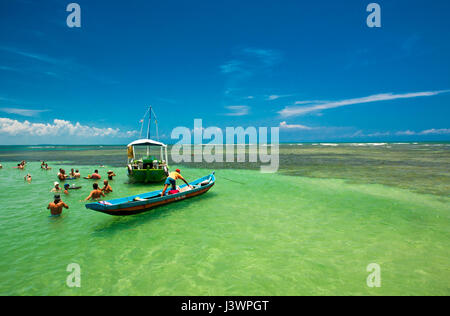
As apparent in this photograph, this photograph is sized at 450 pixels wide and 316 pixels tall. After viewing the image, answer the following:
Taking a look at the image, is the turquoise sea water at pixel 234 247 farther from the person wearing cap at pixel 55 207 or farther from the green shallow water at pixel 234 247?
the person wearing cap at pixel 55 207

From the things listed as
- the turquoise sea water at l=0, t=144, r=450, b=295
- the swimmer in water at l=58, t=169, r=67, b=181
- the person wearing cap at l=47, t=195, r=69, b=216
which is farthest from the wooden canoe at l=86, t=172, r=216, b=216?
the swimmer in water at l=58, t=169, r=67, b=181

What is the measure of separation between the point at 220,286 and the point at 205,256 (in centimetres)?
178

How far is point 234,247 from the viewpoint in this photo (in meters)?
8.81

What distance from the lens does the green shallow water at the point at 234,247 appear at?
6477 mm

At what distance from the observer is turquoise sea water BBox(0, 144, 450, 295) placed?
648cm

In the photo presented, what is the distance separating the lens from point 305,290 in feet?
20.5

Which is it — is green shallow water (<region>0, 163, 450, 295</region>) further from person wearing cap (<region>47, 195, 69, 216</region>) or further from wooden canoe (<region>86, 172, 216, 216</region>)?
wooden canoe (<region>86, 172, 216, 216</region>)

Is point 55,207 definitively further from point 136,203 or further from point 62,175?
point 62,175

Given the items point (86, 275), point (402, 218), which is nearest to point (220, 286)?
point (86, 275)

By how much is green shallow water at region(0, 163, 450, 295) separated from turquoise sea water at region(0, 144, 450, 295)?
0.04 m

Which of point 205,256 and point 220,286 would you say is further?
point 205,256

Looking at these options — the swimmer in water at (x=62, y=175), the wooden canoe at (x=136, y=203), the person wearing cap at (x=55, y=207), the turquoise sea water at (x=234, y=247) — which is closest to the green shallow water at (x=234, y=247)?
the turquoise sea water at (x=234, y=247)
